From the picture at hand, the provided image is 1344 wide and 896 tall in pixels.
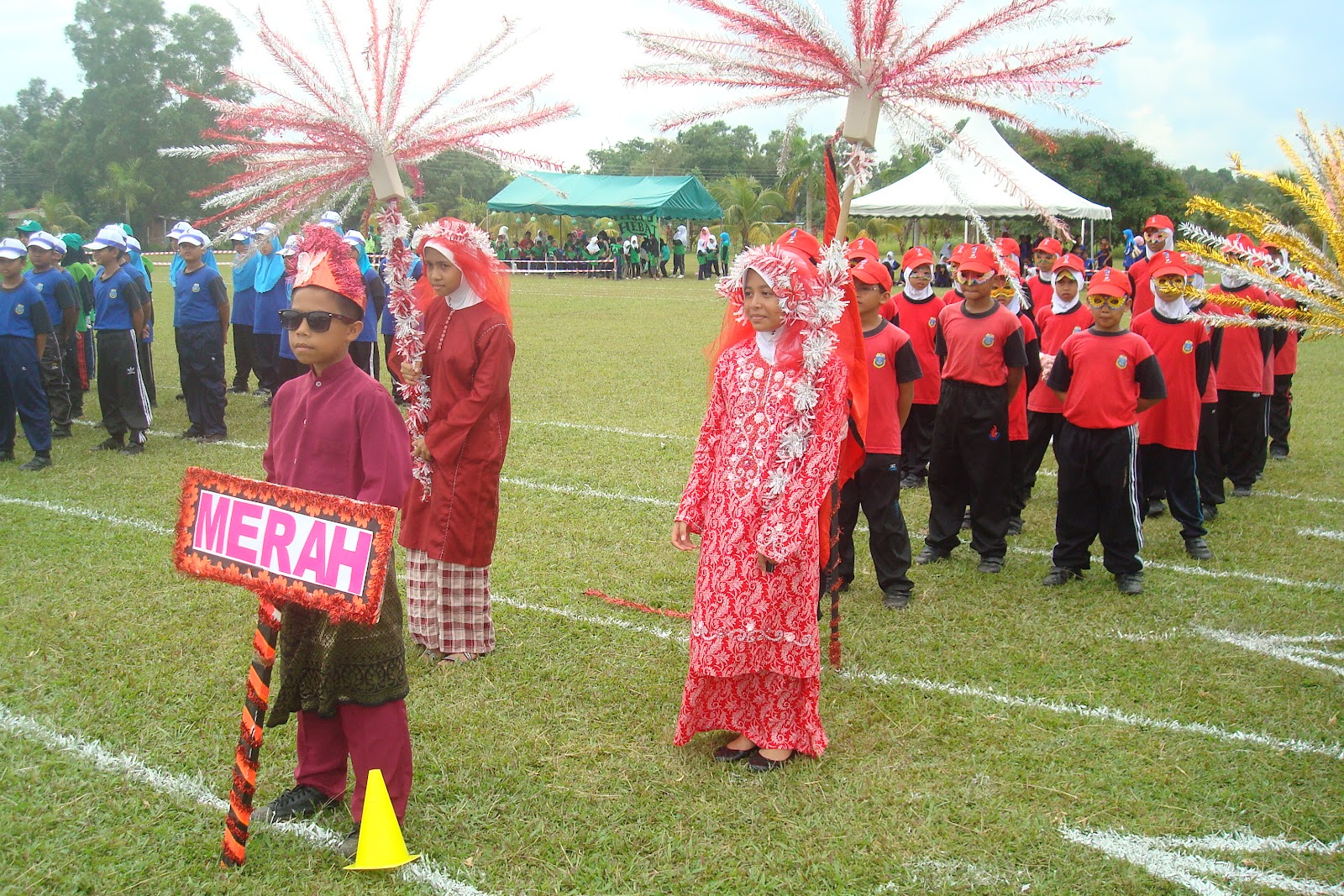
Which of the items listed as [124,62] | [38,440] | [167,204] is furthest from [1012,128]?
[124,62]

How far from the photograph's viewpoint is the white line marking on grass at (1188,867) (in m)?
3.37

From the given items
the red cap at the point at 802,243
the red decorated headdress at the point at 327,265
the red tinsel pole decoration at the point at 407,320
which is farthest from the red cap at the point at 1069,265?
the red decorated headdress at the point at 327,265

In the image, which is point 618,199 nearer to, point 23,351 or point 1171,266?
point 23,351

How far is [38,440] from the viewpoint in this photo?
9.16 m

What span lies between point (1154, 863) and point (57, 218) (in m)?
51.6

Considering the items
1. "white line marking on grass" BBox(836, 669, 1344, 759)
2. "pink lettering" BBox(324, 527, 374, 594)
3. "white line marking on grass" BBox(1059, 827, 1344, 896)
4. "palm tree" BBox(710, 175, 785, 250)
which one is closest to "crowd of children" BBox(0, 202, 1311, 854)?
"pink lettering" BBox(324, 527, 374, 594)

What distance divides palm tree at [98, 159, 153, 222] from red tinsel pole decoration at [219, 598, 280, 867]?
54.3m

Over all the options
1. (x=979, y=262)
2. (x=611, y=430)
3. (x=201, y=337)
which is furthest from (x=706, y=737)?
(x=201, y=337)

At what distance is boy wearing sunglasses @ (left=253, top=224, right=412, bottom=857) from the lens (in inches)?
137

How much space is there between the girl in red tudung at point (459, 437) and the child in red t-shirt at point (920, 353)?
14.1ft

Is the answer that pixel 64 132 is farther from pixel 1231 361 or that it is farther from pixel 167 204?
pixel 1231 361

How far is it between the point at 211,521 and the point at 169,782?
135 cm

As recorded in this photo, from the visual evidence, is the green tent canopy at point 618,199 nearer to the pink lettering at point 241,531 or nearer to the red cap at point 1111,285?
the red cap at point 1111,285

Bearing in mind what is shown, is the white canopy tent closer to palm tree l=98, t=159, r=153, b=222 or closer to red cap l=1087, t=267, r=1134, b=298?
red cap l=1087, t=267, r=1134, b=298
